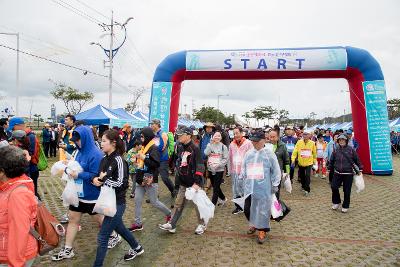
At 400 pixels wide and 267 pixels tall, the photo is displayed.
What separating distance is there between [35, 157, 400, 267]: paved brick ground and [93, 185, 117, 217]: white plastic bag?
1014 mm

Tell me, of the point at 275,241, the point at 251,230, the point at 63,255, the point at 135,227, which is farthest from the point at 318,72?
the point at 63,255

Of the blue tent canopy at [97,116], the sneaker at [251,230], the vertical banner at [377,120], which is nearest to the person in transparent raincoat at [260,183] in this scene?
the sneaker at [251,230]

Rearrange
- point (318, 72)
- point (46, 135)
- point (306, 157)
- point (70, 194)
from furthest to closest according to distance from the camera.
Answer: point (46, 135) → point (318, 72) → point (306, 157) → point (70, 194)

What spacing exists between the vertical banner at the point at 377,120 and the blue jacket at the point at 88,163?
10.9 meters

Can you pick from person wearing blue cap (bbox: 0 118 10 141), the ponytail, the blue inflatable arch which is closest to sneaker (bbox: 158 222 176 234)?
the ponytail

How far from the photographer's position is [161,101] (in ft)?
41.4

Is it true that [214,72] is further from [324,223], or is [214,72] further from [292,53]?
[324,223]

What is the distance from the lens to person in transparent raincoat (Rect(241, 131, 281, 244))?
16.4ft

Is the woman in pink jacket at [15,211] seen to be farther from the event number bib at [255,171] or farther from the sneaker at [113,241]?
the event number bib at [255,171]

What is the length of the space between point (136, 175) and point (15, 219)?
3.08 m

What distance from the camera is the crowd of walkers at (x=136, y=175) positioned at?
2299 millimetres

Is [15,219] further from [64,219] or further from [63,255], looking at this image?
[64,219]

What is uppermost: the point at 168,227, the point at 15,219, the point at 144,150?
the point at 144,150

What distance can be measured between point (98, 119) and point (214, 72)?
Result: 515 cm
